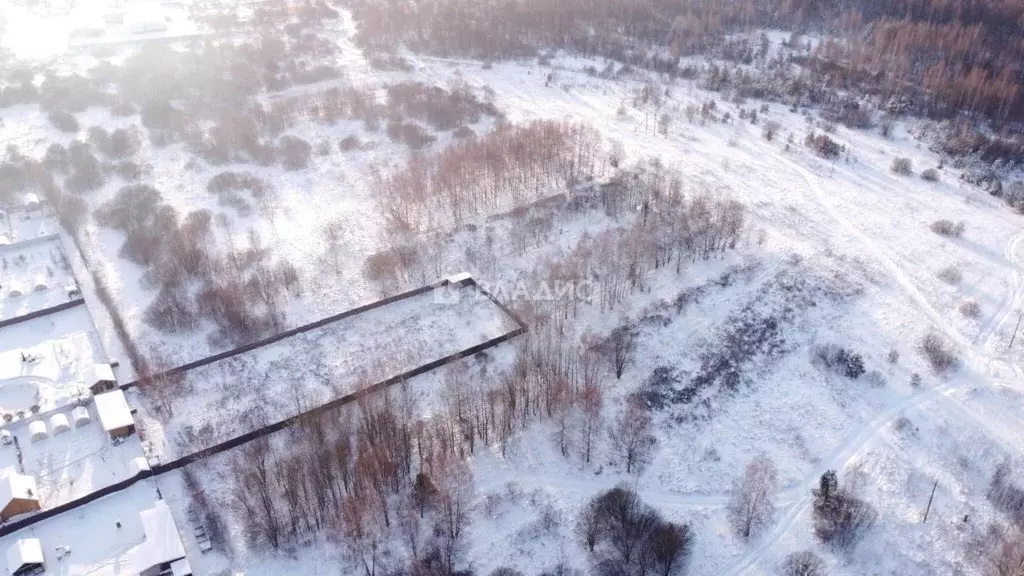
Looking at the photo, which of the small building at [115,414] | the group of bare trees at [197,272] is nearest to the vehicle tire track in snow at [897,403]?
the small building at [115,414]

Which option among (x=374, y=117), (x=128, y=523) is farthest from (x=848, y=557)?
(x=374, y=117)

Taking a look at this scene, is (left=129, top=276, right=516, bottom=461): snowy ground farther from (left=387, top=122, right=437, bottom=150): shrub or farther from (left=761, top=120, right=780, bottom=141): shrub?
(left=761, top=120, right=780, bottom=141): shrub

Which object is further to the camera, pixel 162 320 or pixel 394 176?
pixel 394 176

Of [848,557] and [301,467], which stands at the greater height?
[301,467]

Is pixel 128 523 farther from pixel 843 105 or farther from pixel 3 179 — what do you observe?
pixel 843 105

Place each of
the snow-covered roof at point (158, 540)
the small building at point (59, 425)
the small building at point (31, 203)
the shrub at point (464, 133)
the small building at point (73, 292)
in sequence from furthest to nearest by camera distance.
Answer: the shrub at point (464, 133) < the small building at point (31, 203) < the small building at point (73, 292) < the small building at point (59, 425) < the snow-covered roof at point (158, 540)

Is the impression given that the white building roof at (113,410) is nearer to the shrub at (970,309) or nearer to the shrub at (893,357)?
the shrub at (893,357)

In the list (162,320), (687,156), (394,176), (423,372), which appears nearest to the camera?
(423,372)

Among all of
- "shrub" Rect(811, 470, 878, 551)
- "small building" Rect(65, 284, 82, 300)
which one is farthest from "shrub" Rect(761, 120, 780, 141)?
"small building" Rect(65, 284, 82, 300)
